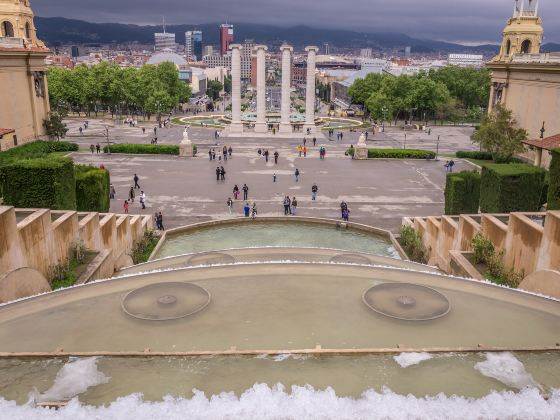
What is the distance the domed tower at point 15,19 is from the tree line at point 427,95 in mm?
44699

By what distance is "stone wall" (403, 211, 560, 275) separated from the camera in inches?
536

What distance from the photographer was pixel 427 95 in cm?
7512

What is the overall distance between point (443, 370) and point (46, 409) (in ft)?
18.2

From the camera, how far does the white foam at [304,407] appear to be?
6004mm

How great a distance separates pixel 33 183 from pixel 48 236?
5.38 metres

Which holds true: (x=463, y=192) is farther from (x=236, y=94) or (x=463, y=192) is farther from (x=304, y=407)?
(x=236, y=94)

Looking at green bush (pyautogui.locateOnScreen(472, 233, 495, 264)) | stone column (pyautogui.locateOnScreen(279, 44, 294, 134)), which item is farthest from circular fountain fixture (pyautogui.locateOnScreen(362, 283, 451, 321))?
stone column (pyautogui.locateOnScreen(279, 44, 294, 134))

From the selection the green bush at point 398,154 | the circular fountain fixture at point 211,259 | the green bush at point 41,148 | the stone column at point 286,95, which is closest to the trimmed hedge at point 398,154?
the green bush at point 398,154

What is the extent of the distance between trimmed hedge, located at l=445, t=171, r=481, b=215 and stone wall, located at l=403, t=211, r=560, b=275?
3326mm

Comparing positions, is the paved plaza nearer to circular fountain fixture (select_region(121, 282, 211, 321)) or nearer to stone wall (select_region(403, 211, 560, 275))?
stone wall (select_region(403, 211, 560, 275))

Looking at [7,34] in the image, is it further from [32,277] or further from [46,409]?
[46,409]

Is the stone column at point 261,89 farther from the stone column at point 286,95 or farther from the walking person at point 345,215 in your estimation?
the walking person at point 345,215

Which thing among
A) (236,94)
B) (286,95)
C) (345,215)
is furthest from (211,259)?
(286,95)

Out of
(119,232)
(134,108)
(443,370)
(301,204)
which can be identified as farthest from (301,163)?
(134,108)
